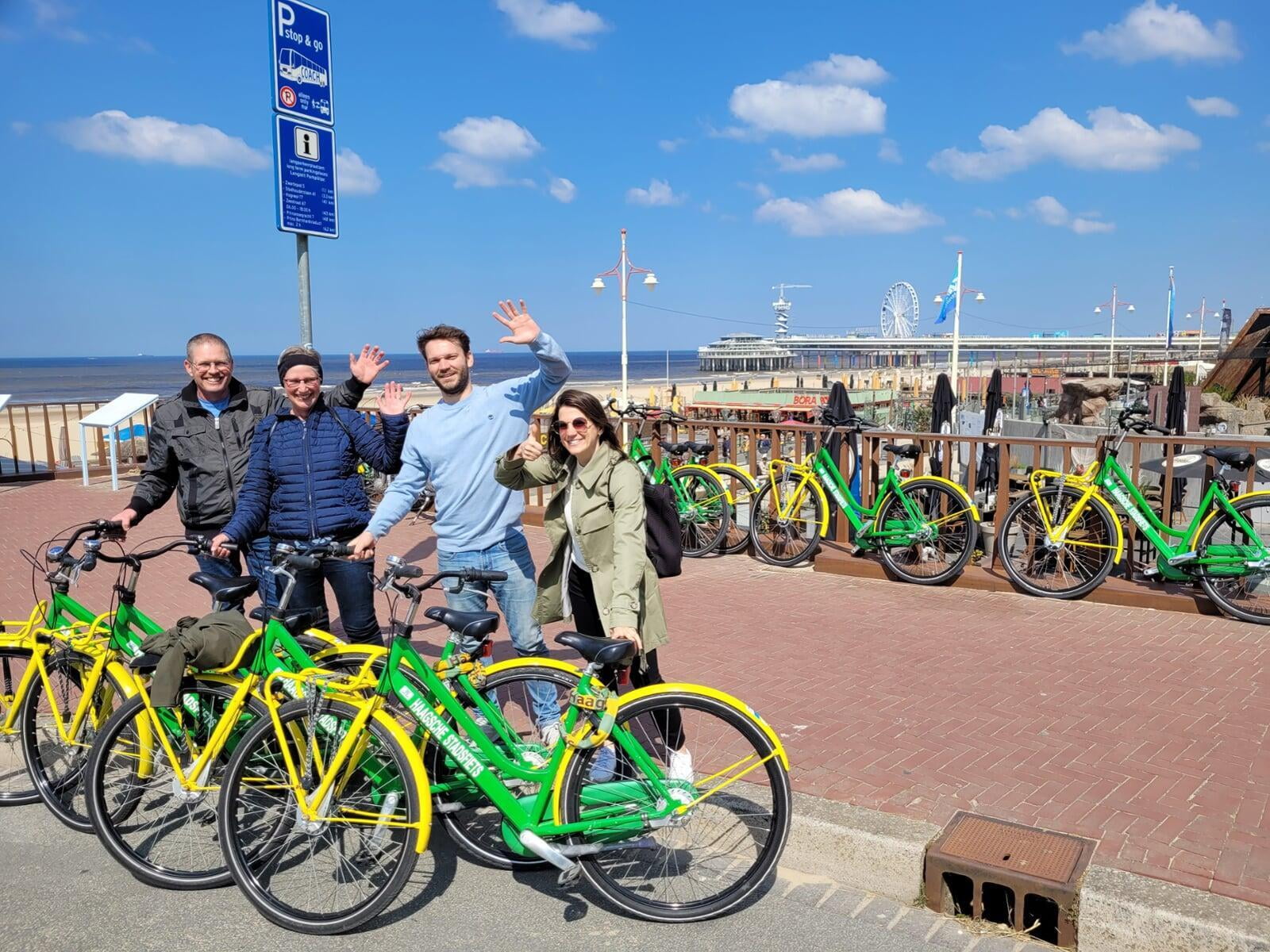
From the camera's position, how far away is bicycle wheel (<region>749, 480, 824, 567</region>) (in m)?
8.10

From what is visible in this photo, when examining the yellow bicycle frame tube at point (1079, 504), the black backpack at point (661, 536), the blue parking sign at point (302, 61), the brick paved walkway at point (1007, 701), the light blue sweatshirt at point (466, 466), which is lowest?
the brick paved walkway at point (1007, 701)

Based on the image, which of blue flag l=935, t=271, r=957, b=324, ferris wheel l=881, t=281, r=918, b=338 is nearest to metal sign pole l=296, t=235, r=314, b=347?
blue flag l=935, t=271, r=957, b=324

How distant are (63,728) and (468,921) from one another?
6.23 ft

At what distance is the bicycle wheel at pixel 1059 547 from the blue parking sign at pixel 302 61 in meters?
5.26

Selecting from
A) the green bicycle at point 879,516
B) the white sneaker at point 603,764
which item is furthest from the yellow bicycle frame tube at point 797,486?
the white sneaker at point 603,764

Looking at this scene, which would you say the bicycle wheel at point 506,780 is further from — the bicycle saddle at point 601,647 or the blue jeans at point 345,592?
the blue jeans at point 345,592

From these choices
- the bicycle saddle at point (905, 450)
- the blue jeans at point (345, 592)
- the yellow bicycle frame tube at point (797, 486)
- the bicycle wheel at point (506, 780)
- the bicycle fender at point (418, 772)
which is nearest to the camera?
the bicycle fender at point (418, 772)

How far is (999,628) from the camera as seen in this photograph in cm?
622

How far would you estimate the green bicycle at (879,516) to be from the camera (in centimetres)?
739

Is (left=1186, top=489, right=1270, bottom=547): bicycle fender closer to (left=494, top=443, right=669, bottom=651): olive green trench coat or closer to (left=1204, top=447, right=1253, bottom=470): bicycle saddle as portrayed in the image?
(left=1204, top=447, right=1253, bottom=470): bicycle saddle

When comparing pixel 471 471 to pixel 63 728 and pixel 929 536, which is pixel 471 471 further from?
pixel 929 536

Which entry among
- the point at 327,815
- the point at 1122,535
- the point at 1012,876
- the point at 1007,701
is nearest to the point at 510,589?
the point at 327,815

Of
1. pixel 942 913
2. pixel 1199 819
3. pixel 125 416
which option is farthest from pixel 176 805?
pixel 125 416

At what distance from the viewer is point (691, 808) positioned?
3.20 m
